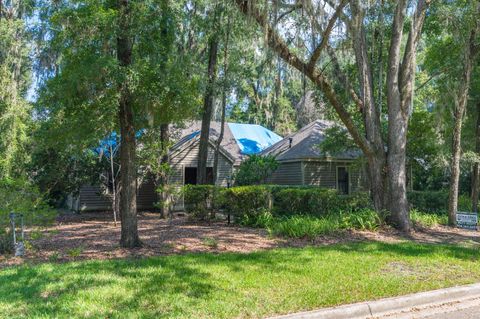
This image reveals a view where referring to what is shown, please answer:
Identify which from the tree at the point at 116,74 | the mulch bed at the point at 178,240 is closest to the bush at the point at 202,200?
the mulch bed at the point at 178,240

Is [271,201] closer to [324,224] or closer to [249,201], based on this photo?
[249,201]

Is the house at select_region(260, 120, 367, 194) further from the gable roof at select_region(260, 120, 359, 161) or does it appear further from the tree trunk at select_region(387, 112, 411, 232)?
the tree trunk at select_region(387, 112, 411, 232)

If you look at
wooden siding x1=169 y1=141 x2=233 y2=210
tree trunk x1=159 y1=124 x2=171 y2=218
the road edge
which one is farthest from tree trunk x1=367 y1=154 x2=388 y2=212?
wooden siding x1=169 y1=141 x2=233 y2=210

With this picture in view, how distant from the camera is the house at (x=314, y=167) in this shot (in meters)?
19.4

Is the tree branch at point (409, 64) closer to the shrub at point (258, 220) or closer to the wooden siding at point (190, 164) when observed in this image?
the shrub at point (258, 220)

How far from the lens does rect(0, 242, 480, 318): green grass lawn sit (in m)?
4.77

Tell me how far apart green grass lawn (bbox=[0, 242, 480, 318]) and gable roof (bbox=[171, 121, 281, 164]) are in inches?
488

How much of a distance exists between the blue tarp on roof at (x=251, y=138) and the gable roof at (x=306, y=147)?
2.89 feet

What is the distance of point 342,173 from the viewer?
20.7 metres

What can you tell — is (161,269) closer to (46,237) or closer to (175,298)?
(175,298)

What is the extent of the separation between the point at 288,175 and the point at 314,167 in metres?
1.36

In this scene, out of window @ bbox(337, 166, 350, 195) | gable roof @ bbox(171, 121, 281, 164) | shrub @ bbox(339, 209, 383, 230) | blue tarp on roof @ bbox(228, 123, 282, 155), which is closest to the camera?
shrub @ bbox(339, 209, 383, 230)

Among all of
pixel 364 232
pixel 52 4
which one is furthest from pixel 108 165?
pixel 364 232

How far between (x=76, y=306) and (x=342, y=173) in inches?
686
